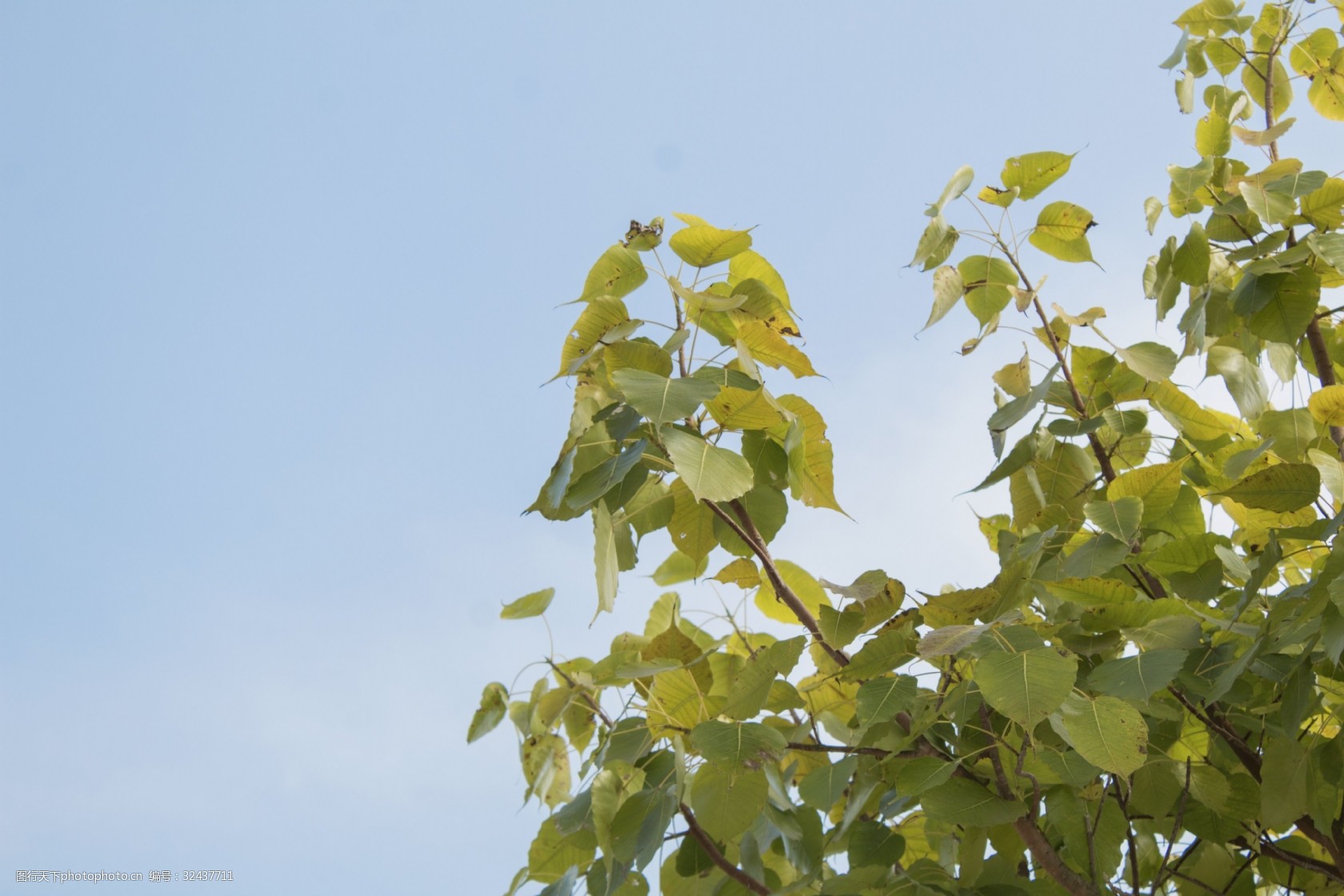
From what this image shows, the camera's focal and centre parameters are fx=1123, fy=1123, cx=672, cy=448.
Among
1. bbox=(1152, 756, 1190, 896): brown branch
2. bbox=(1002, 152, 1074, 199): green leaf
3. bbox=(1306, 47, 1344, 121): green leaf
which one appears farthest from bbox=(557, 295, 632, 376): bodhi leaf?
bbox=(1306, 47, 1344, 121): green leaf

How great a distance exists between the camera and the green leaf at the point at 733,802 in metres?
1.14

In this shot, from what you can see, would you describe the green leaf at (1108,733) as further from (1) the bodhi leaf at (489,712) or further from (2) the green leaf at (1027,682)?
(1) the bodhi leaf at (489,712)

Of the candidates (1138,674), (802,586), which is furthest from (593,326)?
(1138,674)

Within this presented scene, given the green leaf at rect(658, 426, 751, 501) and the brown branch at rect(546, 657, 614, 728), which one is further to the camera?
the brown branch at rect(546, 657, 614, 728)

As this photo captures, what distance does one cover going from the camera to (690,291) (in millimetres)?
1159

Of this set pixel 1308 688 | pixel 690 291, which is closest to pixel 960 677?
pixel 1308 688

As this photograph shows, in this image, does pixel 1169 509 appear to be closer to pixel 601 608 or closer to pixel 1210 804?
pixel 1210 804

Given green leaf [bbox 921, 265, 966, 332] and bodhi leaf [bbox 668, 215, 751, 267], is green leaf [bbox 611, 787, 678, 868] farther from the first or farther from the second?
green leaf [bbox 921, 265, 966, 332]

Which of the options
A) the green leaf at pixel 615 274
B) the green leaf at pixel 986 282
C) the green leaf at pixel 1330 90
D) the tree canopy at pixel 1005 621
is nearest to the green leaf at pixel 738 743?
the tree canopy at pixel 1005 621

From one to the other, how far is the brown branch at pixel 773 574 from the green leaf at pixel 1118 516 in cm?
32

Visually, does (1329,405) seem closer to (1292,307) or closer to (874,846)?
(1292,307)

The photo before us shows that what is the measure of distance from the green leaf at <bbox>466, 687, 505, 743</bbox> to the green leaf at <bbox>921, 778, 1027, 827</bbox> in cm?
60

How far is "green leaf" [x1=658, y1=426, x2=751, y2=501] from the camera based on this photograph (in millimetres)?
1044

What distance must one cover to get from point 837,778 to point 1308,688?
0.49m
